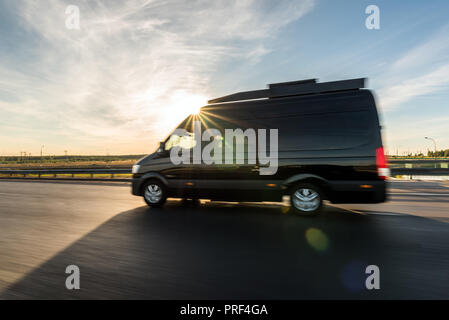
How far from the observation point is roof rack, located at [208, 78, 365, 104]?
196 inches

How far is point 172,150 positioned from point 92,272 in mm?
3638

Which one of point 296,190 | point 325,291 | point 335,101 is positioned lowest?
point 325,291

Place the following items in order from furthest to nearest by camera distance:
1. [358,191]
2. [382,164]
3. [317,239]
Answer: [358,191]
[382,164]
[317,239]

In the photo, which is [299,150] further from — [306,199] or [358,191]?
[358,191]

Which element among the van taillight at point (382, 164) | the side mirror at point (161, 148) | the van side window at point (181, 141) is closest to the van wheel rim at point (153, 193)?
the side mirror at point (161, 148)

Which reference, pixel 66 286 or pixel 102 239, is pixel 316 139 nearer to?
pixel 102 239

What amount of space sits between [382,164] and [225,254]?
11.4 feet

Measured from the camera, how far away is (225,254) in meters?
3.18

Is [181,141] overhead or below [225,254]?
overhead

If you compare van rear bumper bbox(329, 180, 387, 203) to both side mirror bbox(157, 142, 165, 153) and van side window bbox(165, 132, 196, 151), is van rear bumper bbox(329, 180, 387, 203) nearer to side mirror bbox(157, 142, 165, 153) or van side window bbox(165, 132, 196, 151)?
van side window bbox(165, 132, 196, 151)

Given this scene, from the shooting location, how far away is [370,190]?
4684 mm

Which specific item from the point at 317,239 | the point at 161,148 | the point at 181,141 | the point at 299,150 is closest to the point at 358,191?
the point at 299,150

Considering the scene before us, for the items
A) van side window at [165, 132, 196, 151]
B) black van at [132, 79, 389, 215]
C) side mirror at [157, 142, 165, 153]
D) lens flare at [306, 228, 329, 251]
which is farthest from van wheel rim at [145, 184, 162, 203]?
lens flare at [306, 228, 329, 251]

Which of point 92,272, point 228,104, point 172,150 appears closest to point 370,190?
point 228,104
